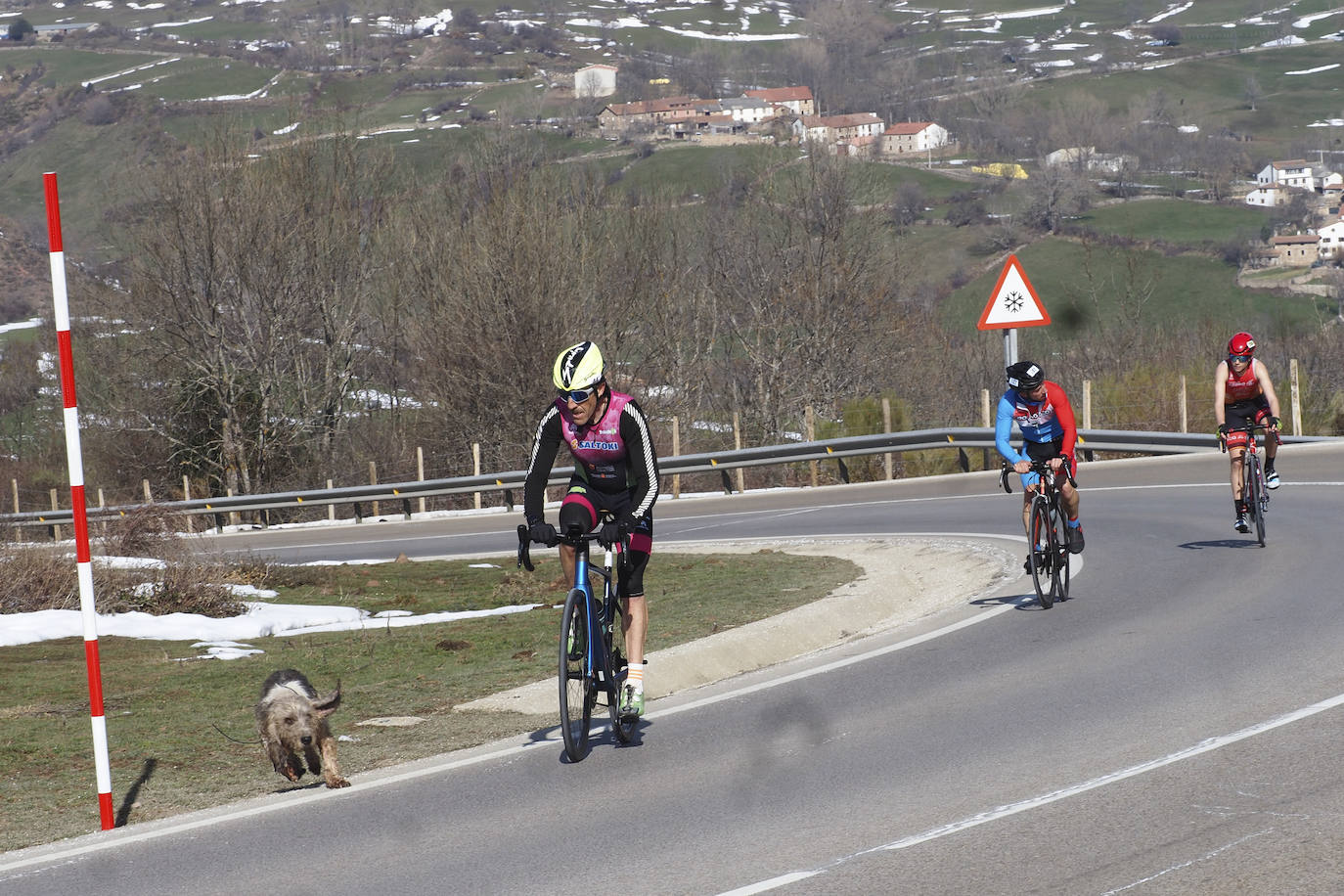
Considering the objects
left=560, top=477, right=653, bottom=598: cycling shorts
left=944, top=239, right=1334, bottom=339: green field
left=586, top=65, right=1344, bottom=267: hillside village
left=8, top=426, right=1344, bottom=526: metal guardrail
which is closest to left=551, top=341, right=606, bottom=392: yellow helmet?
left=560, top=477, right=653, bottom=598: cycling shorts

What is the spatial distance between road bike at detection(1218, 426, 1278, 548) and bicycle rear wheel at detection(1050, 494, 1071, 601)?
282 cm

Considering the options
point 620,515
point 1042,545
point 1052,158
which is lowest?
point 1042,545

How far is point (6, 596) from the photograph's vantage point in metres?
15.0

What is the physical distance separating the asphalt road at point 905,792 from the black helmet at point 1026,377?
173 cm

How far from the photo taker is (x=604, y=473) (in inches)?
315

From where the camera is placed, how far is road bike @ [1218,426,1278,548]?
552 inches

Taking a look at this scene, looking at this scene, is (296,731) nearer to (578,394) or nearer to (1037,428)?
(578,394)

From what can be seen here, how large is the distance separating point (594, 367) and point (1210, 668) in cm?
417

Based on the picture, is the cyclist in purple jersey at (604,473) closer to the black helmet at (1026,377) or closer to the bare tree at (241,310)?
the black helmet at (1026,377)

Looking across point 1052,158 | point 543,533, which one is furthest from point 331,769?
point 1052,158

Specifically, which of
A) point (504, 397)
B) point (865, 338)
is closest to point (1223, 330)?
point (865, 338)

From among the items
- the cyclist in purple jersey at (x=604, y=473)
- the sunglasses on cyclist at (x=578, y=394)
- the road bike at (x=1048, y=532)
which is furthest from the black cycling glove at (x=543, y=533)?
the road bike at (x=1048, y=532)

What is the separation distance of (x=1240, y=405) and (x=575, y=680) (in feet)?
29.2

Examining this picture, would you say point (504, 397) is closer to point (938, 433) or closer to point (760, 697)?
point (938, 433)
